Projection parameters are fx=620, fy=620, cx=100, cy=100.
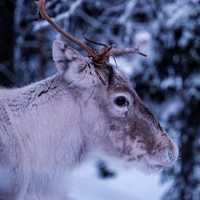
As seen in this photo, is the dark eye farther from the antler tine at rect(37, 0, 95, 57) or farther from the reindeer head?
the antler tine at rect(37, 0, 95, 57)

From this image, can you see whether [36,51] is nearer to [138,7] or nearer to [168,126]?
[138,7]

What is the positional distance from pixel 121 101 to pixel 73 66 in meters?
0.43

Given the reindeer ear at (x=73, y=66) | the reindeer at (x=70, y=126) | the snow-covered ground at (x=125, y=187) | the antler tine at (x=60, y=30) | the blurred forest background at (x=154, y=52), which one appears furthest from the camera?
the blurred forest background at (x=154, y=52)

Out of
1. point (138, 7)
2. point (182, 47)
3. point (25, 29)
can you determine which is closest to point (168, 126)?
point (182, 47)

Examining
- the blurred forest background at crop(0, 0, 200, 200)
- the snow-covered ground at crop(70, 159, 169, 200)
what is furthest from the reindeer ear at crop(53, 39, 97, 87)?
the blurred forest background at crop(0, 0, 200, 200)

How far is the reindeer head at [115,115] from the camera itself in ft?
13.5

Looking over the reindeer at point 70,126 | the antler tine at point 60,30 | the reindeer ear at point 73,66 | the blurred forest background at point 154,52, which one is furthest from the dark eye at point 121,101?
the blurred forest background at point 154,52

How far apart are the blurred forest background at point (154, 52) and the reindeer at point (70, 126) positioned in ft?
13.8

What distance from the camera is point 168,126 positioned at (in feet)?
28.9

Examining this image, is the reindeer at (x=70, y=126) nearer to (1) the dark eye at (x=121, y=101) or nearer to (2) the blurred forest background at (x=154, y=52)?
(1) the dark eye at (x=121, y=101)

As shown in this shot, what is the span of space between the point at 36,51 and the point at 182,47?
2.21 metres

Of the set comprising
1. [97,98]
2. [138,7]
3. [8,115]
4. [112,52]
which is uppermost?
[138,7]

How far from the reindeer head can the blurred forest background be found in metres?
4.15

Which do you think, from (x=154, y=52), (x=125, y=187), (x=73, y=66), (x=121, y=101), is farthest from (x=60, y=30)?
(x=125, y=187)
